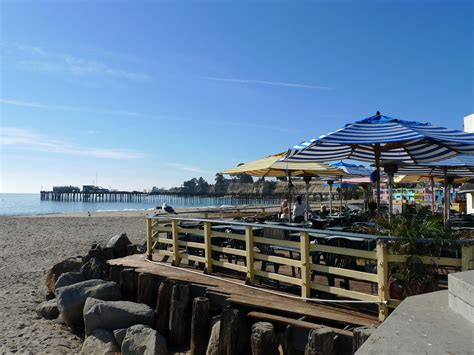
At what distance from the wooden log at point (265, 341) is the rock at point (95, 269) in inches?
192

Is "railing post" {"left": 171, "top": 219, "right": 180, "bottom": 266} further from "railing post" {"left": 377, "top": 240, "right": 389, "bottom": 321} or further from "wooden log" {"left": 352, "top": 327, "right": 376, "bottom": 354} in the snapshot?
"wooden log" {"left": 352, "top": 327, "right": 376, "bottom": 354}

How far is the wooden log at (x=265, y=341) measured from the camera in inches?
188

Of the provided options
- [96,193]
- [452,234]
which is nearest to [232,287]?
[452,234]

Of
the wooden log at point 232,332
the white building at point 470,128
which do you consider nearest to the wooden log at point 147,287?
the wooden log at point 232,332

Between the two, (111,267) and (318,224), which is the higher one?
(318,224)

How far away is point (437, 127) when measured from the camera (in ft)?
Answer: 19.4

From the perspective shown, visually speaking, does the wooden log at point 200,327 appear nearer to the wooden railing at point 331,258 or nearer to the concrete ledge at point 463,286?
the wooden railing at point 331,258

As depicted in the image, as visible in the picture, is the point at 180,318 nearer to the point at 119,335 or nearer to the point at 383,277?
the point at 119,335

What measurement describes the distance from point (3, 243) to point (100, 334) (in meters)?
14.9

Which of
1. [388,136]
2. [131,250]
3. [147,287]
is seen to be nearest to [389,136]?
[388,136]

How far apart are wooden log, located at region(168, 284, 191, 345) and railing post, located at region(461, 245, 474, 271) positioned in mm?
3802

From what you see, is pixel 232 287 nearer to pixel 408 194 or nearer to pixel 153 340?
pixel 153 340

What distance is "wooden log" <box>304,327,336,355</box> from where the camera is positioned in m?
4.24

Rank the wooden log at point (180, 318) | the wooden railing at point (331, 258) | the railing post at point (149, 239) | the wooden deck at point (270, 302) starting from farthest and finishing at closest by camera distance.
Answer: the railing post at point (149, 239) → the wooden log at point (180, 318) → the wooden deck at point (270, 302) → the wooden railing at point (331, 258)
